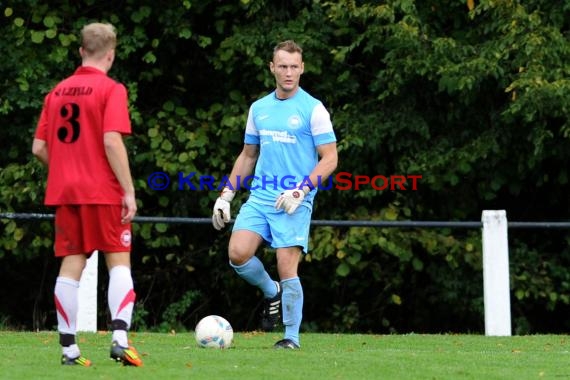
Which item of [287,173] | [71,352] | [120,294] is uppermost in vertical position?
[287,173]

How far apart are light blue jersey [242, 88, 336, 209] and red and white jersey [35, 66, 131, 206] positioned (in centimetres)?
208

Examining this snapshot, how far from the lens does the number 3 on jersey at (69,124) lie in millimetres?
6867

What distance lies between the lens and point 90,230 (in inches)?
272

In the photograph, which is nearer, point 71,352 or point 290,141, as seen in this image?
point 71,352

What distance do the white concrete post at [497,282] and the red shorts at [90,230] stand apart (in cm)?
515

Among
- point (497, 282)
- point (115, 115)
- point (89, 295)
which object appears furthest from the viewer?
point (497, 282)

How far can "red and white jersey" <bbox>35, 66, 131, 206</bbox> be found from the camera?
6832 mm

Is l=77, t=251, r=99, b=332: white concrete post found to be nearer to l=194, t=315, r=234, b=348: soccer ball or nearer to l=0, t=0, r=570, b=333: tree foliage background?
l=194, t=315, r=234, b=348: soccer ball

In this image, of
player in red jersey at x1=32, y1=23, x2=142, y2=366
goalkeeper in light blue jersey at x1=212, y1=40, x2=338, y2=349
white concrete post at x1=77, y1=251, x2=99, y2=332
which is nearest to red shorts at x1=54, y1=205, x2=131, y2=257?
player in red jersey at x1=32, y1=23, x2=142, y2=366

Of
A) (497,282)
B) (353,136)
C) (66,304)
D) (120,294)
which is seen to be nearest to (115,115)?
(120,294)

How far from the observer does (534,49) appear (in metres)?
12.7

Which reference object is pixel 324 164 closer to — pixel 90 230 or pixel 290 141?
pixel 290 141

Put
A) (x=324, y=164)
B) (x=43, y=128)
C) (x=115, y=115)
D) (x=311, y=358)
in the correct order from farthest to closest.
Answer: (x=324, y=164) < (x=311, y=358) < (x=43, y=128) < (x=115, y=115)

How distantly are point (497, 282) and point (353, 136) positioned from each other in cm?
295
